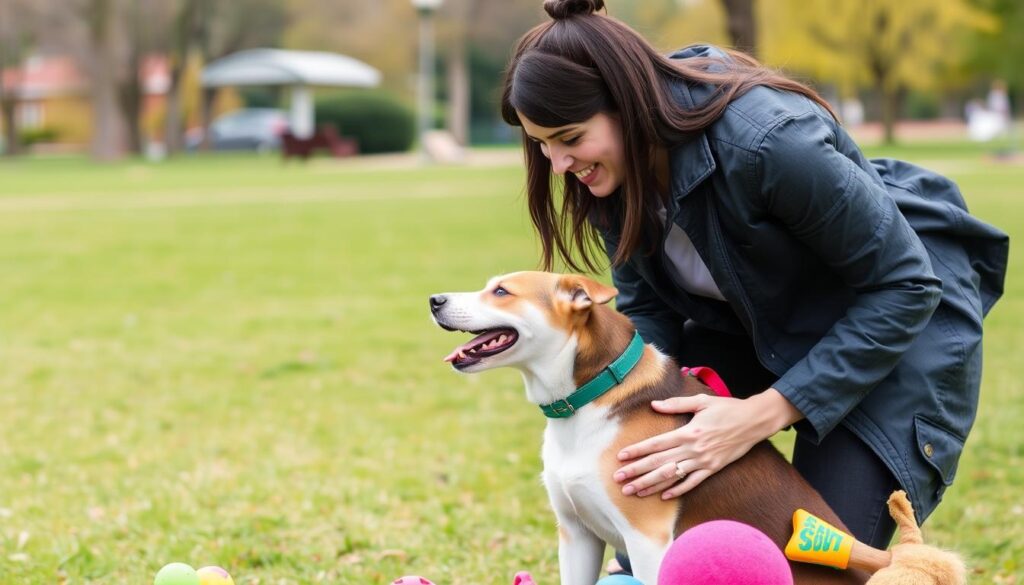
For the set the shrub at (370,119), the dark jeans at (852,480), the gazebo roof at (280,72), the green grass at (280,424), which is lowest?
the shrub at (370,119)

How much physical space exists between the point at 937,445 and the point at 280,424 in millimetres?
3893

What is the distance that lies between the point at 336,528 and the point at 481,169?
2583cm

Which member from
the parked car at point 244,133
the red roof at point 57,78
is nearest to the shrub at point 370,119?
the parked car at point 244,133

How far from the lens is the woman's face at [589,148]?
128 inches

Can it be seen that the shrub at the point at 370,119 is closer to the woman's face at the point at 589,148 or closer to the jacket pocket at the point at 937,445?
the woman's face at the point at 589,148

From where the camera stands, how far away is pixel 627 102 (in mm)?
3156

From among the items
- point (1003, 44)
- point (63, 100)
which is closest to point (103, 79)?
point (1003, 44)

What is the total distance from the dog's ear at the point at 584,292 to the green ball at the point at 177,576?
1.35m

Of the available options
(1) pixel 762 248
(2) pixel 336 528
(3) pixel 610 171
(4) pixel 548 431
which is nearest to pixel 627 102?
(3) pixel 610 171

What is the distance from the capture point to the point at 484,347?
329 cm

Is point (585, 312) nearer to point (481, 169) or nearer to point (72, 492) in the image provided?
point (72, 492)

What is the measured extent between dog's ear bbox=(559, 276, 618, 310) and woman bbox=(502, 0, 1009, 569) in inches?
8.0

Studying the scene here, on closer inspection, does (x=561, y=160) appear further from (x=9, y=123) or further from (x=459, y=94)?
(x=9, y=123)

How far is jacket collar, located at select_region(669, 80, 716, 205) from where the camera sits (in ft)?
10.4
